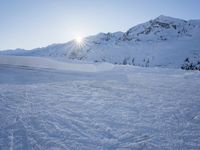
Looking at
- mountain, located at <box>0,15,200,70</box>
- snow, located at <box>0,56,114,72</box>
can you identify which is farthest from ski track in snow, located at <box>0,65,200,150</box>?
mountain, located at <box>0,15,200,70</box>

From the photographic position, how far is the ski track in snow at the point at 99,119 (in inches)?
143

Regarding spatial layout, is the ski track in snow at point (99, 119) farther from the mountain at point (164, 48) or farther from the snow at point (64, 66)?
the mountain at point (164, 48)

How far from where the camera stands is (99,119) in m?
4.65

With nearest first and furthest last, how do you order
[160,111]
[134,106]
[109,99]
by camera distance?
[160,111]
[134,106]
[109,99]

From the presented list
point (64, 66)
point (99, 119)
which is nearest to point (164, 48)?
point (64, 66)

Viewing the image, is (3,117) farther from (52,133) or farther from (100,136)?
(100,136)

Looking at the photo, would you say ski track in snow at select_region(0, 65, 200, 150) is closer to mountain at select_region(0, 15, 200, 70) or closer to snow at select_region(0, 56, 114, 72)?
snow at select_region(0, 56, 114, 72)

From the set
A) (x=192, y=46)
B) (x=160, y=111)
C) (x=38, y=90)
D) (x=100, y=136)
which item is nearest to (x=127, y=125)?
(x=100, y=136)

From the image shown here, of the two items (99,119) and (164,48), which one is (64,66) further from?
(164,48)

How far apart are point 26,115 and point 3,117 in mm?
400

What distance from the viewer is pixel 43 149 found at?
135 inches

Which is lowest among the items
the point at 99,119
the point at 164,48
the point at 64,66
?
the point at 99,119

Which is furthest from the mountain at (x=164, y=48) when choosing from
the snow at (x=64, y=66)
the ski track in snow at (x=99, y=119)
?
the ski track in snow at (x=99, y=119)

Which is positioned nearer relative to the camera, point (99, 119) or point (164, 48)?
point (99, 119)
